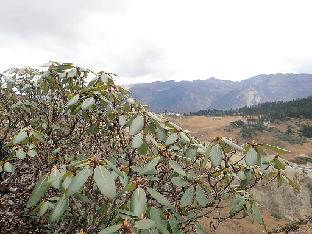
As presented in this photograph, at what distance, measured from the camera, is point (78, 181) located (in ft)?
6.99

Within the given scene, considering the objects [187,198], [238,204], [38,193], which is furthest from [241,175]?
[38,193]

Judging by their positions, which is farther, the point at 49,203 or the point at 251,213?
the point at 251,213

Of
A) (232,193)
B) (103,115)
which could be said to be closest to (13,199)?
(103,115)

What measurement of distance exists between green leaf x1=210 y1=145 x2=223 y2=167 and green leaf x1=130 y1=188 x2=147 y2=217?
0.63m

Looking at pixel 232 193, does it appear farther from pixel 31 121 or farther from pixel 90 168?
pixel 31 121

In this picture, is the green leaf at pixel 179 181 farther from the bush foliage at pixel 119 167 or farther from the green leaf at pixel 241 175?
the green leaf at pixel 241 175

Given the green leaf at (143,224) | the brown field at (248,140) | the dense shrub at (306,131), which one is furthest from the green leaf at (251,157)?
the dense shrub at (306,131)

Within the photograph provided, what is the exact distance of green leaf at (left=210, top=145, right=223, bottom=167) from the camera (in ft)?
8.87

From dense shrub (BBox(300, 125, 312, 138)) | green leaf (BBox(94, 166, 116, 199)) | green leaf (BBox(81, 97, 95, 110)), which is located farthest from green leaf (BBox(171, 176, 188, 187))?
dense shrub (BBox(300, 125, 312, 138))

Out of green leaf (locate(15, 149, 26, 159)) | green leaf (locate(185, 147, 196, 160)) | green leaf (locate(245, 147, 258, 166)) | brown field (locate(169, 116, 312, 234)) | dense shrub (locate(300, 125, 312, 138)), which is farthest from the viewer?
dense shrub (locate(300, 125, 312, 138))

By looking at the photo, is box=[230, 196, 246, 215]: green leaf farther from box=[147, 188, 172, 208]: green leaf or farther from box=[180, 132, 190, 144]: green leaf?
box=[147, 188, 172, 208]: green leaf

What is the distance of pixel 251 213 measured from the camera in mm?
3420

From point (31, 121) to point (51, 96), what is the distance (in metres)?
0.38

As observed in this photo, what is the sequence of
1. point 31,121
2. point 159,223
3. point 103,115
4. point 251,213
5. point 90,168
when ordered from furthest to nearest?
point 31,121 → point 103,115 → point 251,213 → point 159,223 → point 90,168
